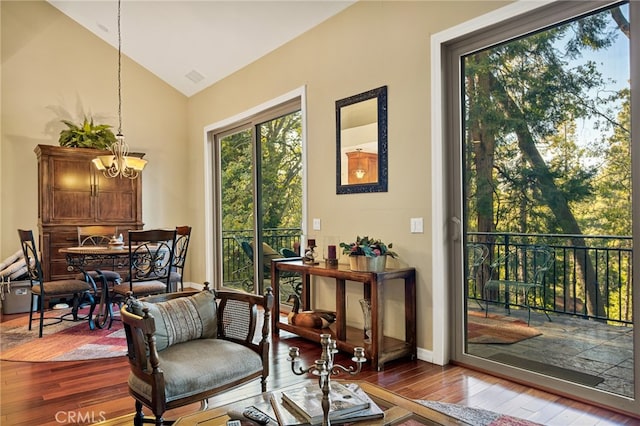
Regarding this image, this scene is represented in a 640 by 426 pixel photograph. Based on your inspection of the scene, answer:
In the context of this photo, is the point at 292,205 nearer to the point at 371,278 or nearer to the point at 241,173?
the point at 241,173

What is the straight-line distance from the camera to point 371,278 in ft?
10.8

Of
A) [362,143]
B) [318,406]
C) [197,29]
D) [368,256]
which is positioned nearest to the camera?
[318,406]

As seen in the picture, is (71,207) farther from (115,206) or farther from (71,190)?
(115,206)

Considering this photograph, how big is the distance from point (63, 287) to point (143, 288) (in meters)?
0.87

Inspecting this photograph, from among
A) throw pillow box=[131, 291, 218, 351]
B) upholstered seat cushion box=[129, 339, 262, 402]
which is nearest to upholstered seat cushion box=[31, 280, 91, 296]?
throw pillow box=[131, 291, 218, 351]

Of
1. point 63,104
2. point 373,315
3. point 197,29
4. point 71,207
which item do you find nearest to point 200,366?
point 373,315

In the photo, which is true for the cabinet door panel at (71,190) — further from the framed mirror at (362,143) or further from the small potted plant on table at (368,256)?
the small potted plant on table at (368,256)

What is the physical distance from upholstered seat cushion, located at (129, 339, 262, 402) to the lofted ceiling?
3296 mm

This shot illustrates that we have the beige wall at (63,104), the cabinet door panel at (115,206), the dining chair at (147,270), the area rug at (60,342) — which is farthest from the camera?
the cabinet door panel at (115,206)

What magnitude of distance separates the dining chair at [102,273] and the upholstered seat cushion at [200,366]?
2.79 metres

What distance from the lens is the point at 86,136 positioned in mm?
6070

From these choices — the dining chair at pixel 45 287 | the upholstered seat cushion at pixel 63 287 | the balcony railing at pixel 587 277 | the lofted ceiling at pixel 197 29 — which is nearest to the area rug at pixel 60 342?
the dining chair at pixel 45 287

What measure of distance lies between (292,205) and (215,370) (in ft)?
10.3

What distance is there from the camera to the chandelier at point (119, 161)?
15.8 feet
